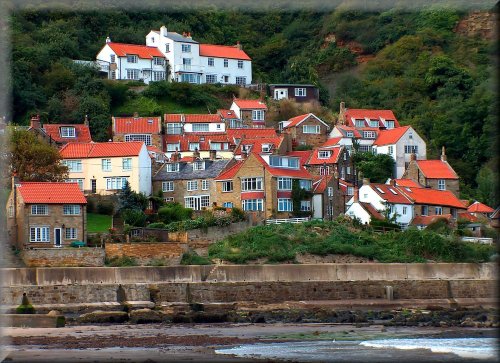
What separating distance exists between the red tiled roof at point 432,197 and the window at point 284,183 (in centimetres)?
590

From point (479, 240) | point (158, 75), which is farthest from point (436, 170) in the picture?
point (158, 75)

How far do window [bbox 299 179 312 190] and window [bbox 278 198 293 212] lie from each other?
0.99 meters

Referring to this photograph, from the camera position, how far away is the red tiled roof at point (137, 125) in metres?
56.4

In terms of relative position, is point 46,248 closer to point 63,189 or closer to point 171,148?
point 63,189

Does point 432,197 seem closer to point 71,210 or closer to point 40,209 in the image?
point 71,210

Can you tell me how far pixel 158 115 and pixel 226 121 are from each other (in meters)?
4.40

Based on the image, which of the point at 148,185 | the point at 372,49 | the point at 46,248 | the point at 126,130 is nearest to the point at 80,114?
the point at 126,130

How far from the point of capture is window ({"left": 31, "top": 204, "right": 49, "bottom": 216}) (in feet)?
123

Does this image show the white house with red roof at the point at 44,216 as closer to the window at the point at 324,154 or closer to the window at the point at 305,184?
the window at the point at 305,184

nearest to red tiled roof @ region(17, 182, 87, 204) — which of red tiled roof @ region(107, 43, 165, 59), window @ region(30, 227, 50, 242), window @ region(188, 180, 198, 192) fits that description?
window @ region(30, 227, 50, 242)

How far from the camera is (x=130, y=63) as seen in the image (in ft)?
216

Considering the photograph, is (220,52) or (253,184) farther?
(220,52)

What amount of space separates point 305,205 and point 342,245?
21.6 ft

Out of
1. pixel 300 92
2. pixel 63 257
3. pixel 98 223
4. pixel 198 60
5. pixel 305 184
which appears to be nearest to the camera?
pixel 63 257
